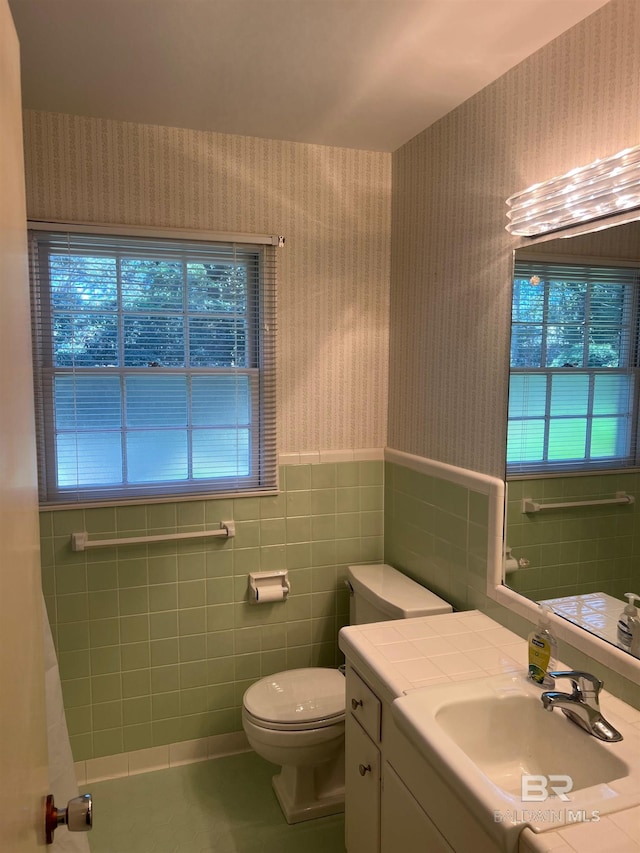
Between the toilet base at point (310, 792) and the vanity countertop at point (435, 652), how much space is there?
2.62 ft

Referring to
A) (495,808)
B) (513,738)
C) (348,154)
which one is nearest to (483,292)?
(348,154)

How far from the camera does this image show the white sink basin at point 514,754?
3.66 feet

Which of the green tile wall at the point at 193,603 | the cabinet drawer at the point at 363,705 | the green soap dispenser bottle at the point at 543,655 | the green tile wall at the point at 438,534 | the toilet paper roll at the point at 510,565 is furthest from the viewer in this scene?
the green tile wall at the point at 193,603

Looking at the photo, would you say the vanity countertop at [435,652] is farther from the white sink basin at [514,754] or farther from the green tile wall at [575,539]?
the green tile wall at [575,539]

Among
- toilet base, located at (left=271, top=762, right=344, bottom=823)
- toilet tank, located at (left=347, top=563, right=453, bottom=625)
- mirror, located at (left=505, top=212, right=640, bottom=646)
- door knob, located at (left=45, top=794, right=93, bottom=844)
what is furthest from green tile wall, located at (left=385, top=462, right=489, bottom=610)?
door knob, located at (left=45, top=794, right=93, bottom=844)

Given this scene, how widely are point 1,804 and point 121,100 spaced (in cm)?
220

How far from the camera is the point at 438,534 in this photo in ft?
7.75

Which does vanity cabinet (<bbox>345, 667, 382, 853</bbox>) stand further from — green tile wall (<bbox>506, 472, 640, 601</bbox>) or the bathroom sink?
green tile wall (<bbox>506, 472, 640, 601</bbox>)

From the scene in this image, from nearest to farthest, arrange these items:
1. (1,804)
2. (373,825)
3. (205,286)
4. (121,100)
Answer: (1,804) < (373,825) < (121,100) < (205,286)

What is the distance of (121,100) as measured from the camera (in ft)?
7.08

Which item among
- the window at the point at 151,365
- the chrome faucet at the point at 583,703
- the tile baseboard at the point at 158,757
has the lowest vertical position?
the tile baseboard at the point at 158,757

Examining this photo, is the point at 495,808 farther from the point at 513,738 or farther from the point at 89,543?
the point at 89,543

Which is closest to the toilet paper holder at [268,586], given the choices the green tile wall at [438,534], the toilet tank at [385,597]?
the toilet tank at [385,597]

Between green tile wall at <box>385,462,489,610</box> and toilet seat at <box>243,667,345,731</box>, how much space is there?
0.54 metres
